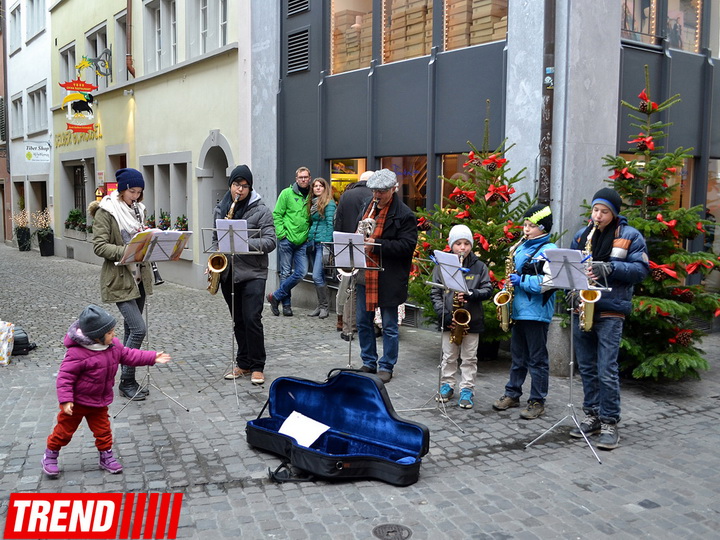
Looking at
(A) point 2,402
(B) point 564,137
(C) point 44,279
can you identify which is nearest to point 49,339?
(A) point 2,402

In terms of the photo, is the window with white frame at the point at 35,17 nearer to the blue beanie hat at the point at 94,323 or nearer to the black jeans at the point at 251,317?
the black jeans at the point at 251,317

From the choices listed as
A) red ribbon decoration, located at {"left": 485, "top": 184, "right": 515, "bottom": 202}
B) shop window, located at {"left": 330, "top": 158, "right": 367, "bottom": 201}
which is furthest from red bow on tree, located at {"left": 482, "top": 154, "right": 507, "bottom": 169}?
shop window, located at {"left": 330, "top": 158, "right": 367, "bottom": 201}

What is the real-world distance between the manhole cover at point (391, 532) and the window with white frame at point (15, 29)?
2896 centimetres

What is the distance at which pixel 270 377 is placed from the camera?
7773 millimetres

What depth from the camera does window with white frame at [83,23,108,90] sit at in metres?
20.7

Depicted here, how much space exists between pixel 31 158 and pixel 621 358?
20.4 m

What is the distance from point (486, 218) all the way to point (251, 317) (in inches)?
103

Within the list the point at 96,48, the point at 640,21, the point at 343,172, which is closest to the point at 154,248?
the point at 343,172

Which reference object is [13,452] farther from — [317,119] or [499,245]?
[317,119]

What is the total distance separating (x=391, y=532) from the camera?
4.36m

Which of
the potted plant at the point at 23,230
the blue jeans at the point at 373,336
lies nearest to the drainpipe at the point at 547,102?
the blue jeans at the point at 373,336

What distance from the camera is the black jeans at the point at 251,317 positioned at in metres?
7.46

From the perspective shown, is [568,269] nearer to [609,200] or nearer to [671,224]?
[609,200]

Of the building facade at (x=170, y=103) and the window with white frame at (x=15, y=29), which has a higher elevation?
the window with white frame at (x=15, y=29)
